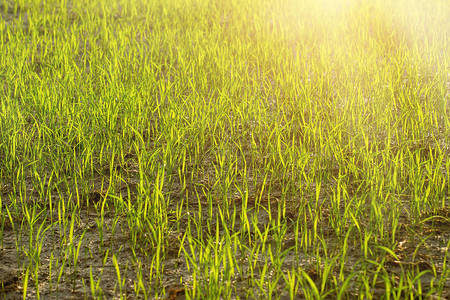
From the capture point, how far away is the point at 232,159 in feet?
7.01

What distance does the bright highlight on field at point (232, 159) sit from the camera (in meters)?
1.45

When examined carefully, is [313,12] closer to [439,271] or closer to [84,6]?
[84,6]

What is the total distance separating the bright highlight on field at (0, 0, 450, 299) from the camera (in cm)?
145

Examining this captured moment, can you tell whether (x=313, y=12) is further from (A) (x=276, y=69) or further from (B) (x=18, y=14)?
(B) (x=18, y=14)

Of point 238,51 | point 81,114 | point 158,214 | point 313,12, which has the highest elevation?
point 313,12

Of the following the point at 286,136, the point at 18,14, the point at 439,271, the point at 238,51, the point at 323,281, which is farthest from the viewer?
the point at 18,14

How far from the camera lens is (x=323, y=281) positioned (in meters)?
1.31

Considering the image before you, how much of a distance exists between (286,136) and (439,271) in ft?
3.52

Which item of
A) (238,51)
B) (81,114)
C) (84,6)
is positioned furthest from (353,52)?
(84,6)

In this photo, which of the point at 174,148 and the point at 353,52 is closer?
the point at 174,148

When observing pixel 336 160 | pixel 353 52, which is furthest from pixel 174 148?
pixel 353 52

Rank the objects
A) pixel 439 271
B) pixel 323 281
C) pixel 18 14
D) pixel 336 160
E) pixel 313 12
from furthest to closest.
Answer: pixel 18 14, pixel 313 12, pixel 336 160, pixel 439 271, pixel 323 281

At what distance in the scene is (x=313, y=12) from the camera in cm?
415

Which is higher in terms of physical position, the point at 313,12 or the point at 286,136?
the point at 313,12
